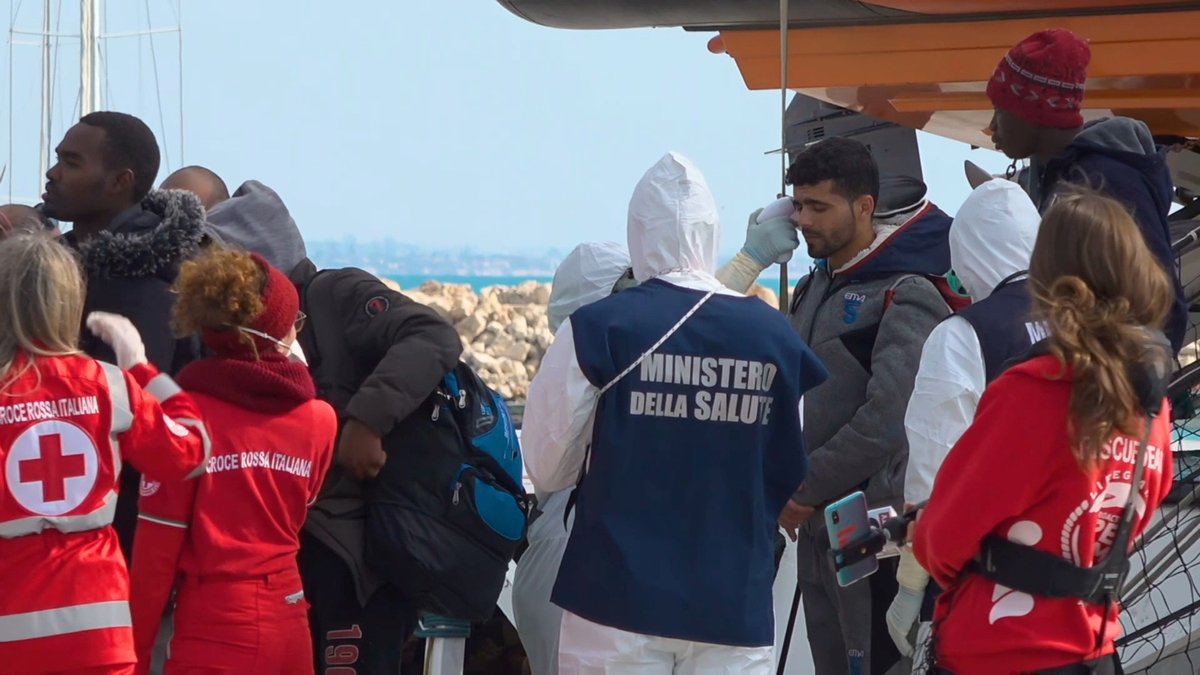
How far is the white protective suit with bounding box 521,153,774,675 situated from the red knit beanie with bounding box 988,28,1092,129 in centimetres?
86

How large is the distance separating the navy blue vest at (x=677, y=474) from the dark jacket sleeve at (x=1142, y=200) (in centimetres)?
100

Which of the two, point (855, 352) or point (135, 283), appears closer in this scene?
point (135, 283)

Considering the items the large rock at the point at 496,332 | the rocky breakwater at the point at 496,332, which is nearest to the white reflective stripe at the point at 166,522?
the large rock at the point at 496,332

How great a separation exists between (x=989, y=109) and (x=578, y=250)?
2716mm

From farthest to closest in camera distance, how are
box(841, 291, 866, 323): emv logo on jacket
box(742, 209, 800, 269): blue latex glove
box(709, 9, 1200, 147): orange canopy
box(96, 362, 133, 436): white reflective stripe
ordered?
box(709, 9, 1200, 147): orange canopy → box(841, 291, 866, 323): emv logo on jacket → box(742, 209, 800, 269): blue latex glove → box(96, 362, 133, 436): white reflective stripe

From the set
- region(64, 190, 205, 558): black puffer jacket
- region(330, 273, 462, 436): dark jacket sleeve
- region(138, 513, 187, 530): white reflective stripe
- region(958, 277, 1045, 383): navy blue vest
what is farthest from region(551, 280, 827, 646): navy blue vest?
region(64, 190, 205, 558): black puffer jacket

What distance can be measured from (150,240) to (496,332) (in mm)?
38503

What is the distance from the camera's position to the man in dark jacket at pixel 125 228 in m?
3.58

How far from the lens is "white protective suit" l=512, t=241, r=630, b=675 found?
4.23m

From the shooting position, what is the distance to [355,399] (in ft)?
12.0

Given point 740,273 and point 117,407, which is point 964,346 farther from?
point 117,407

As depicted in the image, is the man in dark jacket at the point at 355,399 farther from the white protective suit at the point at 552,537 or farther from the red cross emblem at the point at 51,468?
the red cross emblem at the point at 51,468

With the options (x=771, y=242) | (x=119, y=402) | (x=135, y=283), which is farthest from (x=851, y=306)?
(x=119, y=402)

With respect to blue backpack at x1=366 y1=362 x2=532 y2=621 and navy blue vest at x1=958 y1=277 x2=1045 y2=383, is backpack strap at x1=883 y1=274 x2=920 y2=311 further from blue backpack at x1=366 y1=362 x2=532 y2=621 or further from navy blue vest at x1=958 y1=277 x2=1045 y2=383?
blue backpack at x1=366 y1=362 x2=532 y2=621
